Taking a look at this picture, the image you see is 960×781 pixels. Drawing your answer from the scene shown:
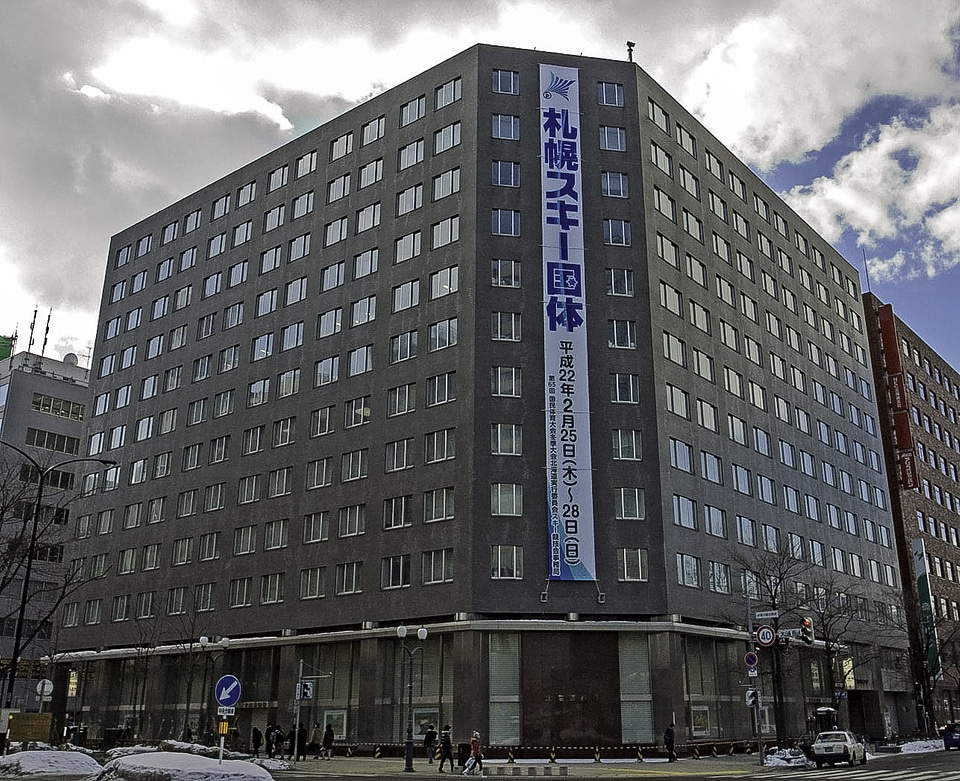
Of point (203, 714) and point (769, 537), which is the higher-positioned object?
point (769, 537)

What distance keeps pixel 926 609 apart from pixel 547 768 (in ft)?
201

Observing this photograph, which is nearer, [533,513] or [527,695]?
[527,695]

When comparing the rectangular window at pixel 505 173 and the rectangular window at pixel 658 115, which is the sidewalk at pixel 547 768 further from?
the rectangular window at pixel 658 115

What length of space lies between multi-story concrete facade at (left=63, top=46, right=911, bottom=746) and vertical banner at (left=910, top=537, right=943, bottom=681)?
3.62m

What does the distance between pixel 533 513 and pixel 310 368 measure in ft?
75.2

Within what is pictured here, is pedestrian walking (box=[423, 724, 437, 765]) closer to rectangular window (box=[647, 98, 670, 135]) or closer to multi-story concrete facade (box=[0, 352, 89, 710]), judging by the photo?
rectangular window (box=[647, 98, 670, 135])

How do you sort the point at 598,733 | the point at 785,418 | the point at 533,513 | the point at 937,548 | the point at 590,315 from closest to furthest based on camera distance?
the point at 598,733 < the point at 533,513 < the point at 590,315 < the point at 785,418 < the point at 937,548

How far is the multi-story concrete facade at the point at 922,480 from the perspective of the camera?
9606cm

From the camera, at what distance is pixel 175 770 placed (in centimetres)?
2322

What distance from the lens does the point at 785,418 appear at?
258 feet

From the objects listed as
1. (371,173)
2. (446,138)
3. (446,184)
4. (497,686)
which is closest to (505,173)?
(446,184)

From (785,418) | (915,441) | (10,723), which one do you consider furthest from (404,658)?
(915,441)

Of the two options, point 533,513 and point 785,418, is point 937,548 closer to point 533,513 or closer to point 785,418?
point 785,418

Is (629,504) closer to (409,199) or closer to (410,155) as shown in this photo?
(409,199)
